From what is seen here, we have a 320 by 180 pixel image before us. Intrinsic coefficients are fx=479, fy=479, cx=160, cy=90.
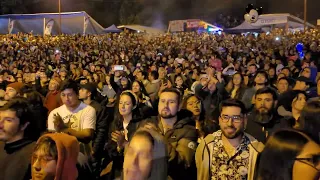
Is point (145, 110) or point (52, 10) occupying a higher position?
point (52, 10)

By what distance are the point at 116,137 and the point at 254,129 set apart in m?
1.44

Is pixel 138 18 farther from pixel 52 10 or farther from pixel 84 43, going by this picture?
pixel 84 43

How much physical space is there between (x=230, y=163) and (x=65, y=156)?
1.25 m

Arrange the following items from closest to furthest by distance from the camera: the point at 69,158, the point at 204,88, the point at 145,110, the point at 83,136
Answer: the point at 69,158
the point at 83,136
the point at 145,110
the point at 204,88

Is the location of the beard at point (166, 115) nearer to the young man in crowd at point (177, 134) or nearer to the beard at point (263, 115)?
the young man in crowd at point (177, 134)

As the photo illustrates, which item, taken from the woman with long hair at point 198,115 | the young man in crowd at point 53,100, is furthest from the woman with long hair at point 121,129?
the young man in crowd at point 53,100

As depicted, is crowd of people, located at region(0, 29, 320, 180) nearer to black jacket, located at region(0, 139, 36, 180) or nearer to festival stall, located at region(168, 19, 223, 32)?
black jacket, located at region(0, 139, 36, 180)

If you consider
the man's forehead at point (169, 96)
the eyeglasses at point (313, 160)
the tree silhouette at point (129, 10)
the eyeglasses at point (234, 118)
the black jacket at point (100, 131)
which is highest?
the tree silhouette at point (129, 10)

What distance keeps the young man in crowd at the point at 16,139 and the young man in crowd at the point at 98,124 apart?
4.12 ft

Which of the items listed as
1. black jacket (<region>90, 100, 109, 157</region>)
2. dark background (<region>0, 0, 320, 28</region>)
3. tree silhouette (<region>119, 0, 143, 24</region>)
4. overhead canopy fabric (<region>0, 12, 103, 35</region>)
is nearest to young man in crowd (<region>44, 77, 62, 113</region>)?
black jacket (<region>90, 100, 109, 157</region>)

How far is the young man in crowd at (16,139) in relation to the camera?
10.6 feet

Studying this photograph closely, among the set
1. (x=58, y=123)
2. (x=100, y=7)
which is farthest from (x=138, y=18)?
(x=58, y=123)

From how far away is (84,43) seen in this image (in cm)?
2408

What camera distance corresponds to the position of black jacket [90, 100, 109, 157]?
5.10 m
